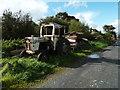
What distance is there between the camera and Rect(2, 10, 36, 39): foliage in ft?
42.4

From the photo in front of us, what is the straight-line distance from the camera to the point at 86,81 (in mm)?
4777

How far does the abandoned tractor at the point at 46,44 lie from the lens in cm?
730

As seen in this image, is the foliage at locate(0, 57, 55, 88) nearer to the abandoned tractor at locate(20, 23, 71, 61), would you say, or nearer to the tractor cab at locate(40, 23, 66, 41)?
the abandoned tractor at locate(20, 23, 71, 61)

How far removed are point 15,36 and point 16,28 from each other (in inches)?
35.7

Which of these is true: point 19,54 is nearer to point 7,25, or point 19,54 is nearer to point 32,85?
point 32,85

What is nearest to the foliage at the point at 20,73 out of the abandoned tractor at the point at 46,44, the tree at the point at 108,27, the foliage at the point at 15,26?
the abandoned tractor at the point at 46,44

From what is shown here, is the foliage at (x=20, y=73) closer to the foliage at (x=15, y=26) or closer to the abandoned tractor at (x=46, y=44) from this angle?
the abandoned tractor at (x=46, y=44)

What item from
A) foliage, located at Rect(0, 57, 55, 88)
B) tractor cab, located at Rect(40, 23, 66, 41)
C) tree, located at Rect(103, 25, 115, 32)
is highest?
tree, located at Rect(103, 25, 115, 32)

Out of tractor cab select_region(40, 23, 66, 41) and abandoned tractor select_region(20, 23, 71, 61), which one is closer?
abandoned tractor select_region(20, 23, 71, 61)

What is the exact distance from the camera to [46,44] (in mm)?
8117

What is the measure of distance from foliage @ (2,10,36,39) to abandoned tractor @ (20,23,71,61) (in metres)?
5.55

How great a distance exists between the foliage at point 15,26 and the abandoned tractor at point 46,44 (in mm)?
5547

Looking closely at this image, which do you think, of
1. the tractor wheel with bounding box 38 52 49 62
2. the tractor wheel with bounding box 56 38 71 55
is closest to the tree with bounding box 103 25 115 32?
the tractor wheel with bounding box 56 38 71 55

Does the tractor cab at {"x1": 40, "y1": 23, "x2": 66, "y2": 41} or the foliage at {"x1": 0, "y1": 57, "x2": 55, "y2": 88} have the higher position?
the tractor cab at {"x1": 40, "y1": 23, "x2": 66, "y2": 41}
